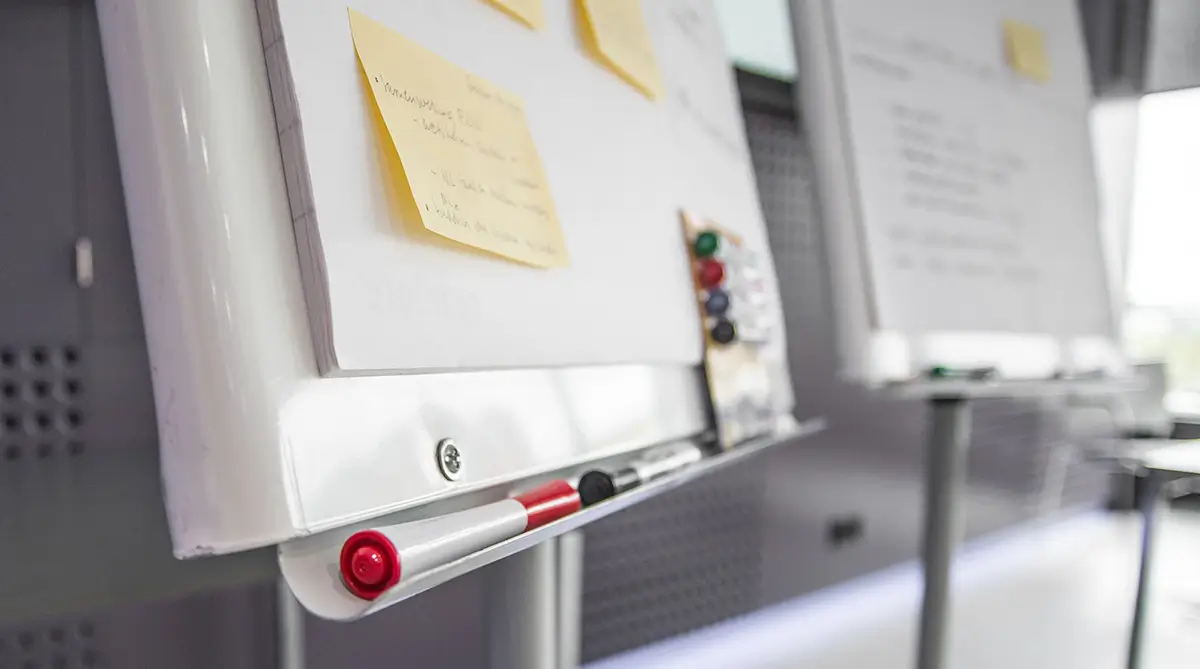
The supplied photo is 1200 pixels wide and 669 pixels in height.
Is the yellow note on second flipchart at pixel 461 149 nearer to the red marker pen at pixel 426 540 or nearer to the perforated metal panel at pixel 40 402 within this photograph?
the red marker pen at pixel 426 540

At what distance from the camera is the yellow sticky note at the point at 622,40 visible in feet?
1.69

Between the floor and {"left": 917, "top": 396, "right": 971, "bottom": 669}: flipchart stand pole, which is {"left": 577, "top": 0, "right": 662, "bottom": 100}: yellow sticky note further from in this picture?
the floor

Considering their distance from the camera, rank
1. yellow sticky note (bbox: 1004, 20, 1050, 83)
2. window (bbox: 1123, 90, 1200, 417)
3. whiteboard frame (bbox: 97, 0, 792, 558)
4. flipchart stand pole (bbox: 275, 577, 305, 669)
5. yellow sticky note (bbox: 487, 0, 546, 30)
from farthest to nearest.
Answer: window (bbox: 1123, 90, 1200, 417)
yellow sticky note (bbox: 1004, 20, 1050, 83)
flipchart stand pole (bbox: 275, 577, 305, 669)
yellow sticky note (bbox: 487, 0, 546, 30)
whiteboard frame (bbox: 97, 0, 792, 558)

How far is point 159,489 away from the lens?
1.01 ft

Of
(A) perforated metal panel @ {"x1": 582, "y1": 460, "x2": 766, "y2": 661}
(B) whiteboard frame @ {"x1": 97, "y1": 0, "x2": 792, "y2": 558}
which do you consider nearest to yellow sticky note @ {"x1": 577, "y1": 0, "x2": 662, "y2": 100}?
(B) whiteboard frame @ {"x1": 97, "y1": 0, "x2": 792, "y2": 558}

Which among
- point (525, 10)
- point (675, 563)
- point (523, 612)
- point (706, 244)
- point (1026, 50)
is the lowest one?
point (675, 563)

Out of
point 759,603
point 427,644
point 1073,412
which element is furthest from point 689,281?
point 1073,412

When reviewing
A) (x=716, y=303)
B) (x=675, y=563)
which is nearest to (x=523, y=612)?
(x=716, y=303)

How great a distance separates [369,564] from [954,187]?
35.5 inches

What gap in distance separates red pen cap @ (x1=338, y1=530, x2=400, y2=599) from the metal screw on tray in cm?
7

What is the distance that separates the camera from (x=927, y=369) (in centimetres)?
88

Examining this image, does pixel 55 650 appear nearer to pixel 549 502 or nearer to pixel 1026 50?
pixel 549 502

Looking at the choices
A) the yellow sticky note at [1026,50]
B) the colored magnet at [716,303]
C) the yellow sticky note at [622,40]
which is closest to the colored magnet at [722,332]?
the colored magnet at [716,303]

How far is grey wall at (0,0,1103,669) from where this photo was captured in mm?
273
